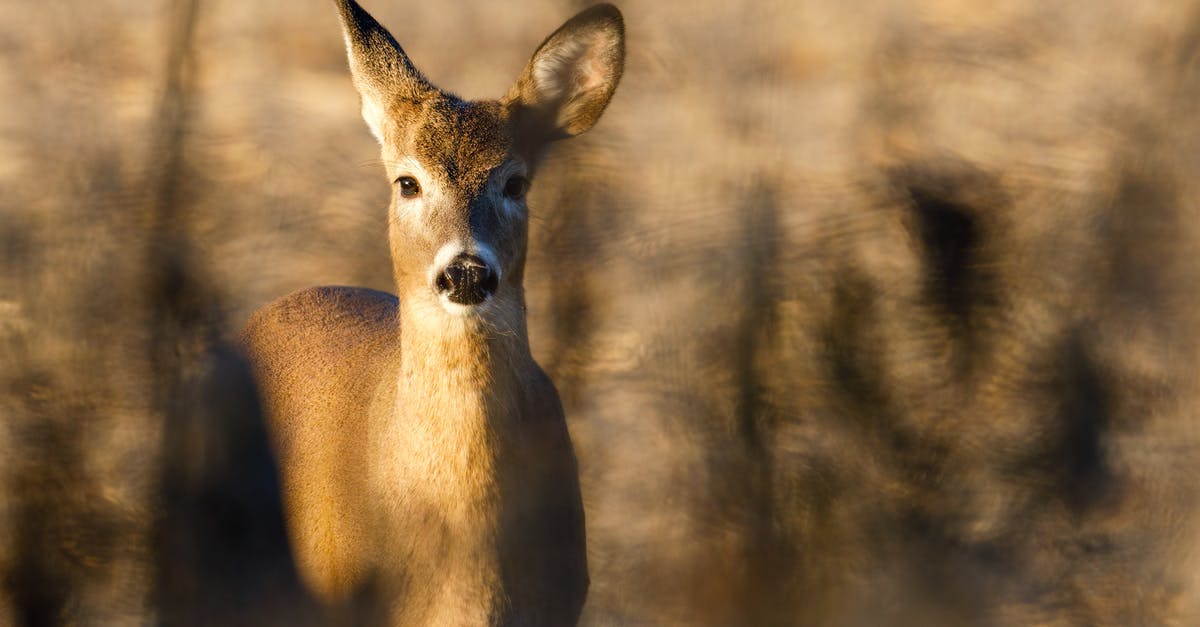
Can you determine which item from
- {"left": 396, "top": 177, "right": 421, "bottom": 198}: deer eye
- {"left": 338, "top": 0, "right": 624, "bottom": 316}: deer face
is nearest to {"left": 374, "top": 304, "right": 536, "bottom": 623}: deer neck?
{"left": 338, "top": 0, "right": 624, "bottom": 316}: deer face

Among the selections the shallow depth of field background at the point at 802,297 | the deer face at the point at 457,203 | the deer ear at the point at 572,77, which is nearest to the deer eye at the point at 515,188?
the deer face at the point at 457,203

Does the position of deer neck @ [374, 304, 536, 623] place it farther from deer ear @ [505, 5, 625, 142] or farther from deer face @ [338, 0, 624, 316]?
deer ear @ [505, 5, 625, 142]

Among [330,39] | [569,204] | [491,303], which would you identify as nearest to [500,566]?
[491,303]

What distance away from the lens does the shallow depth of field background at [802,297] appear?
512 centimetres

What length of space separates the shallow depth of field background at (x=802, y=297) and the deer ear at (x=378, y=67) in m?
0.87

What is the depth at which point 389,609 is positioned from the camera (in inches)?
151

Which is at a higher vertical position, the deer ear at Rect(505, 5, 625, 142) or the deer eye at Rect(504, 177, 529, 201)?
the deer ear at Rect(505, 5, 625, 142)

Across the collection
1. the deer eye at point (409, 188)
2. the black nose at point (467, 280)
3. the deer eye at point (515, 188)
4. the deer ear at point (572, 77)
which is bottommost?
the black nose at point (467, 280)

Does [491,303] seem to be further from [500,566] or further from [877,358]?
[877,358]

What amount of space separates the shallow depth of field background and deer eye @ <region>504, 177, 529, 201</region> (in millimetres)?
828

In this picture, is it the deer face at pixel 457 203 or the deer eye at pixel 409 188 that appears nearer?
the deer face at pixel 457 203

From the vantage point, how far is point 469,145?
399 cm

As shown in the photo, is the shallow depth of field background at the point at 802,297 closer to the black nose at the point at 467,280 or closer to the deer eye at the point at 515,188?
the deer eye at the point at 515,188

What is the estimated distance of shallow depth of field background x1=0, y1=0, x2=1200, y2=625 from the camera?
512cm
